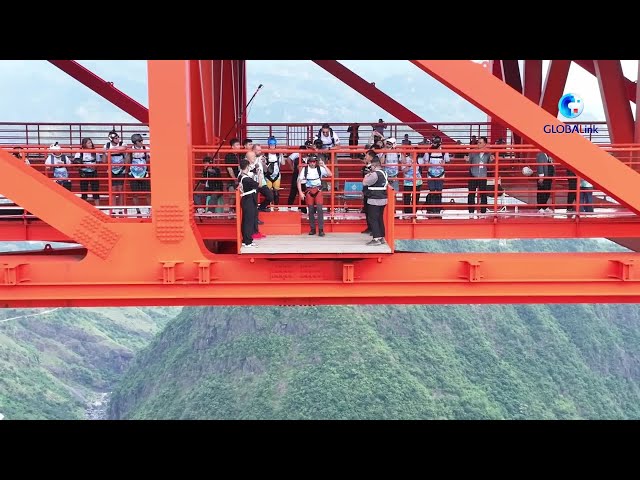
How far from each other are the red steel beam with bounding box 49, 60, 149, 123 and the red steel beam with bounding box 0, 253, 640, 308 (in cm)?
922

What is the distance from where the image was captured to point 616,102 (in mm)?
13703

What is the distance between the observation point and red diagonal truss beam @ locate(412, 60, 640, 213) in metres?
8.47

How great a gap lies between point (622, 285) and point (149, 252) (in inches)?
216

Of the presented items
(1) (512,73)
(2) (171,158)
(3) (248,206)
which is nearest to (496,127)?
(1) (512,73)

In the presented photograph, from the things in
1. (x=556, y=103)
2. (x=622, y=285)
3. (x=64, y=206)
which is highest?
(x=556, y=103)

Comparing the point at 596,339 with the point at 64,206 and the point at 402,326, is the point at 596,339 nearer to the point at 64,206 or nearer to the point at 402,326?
the point at 402,326

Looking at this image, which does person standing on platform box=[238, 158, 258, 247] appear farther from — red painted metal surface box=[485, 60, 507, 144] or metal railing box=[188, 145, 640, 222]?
red painted metal surface box=[485, 60, 507, 144]

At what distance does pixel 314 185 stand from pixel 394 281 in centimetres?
195

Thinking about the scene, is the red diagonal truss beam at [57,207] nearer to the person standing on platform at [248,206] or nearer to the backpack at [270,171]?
the person standing on platform at [248,206]

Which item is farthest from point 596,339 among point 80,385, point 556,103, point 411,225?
point 411,225

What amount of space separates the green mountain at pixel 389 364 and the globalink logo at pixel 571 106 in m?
55.0

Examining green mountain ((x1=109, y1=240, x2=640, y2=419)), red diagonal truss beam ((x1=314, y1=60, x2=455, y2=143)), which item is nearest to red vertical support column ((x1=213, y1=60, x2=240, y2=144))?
red diagonal truss beam ((x1=314, y1=60, x2=455, y2=143))

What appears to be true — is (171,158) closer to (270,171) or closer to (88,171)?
(270,171)

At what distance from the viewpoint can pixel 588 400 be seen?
71.9 meters
